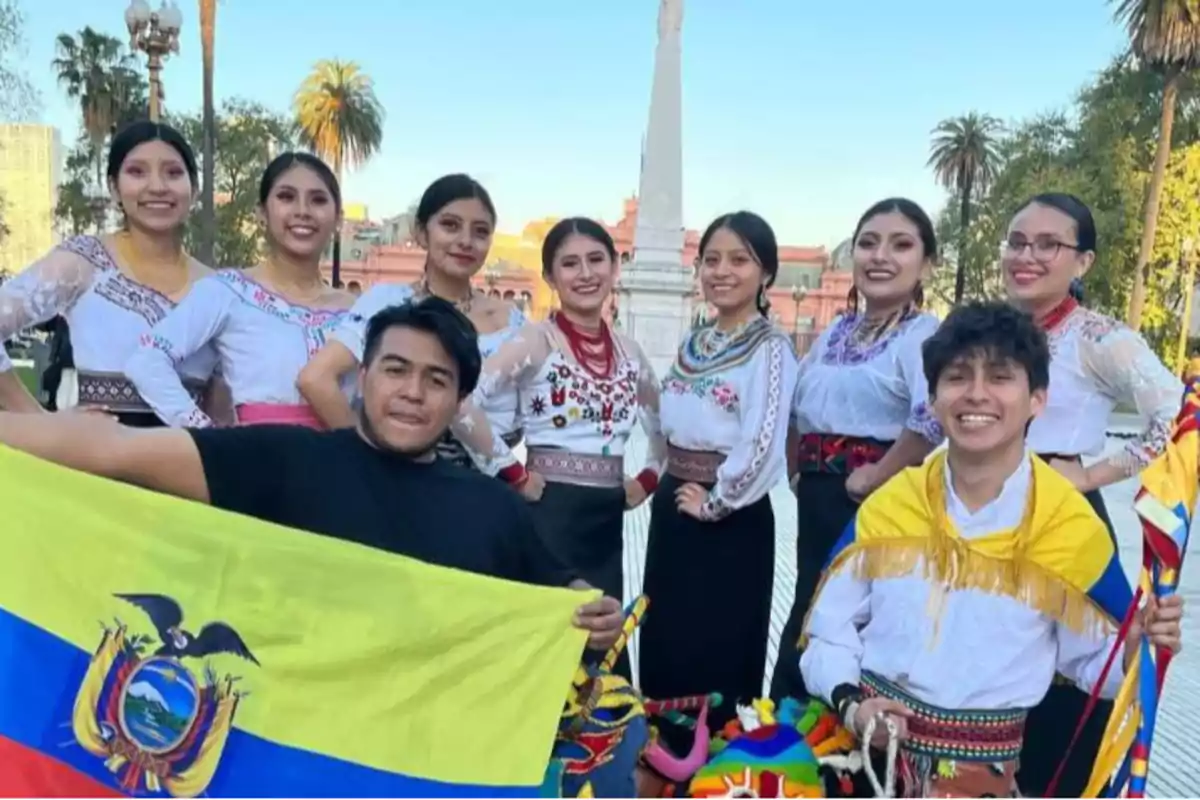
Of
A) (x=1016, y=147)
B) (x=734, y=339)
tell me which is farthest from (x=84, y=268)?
(x=1016, y=147)

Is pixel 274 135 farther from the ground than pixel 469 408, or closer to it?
farther from the ground

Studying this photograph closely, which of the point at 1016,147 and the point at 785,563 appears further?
the point at 1016,147

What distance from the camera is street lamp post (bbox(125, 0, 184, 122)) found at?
13172 millimetres

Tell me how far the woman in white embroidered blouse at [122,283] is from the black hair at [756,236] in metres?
1.67

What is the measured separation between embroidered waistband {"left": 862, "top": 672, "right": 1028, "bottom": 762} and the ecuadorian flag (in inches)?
29.9

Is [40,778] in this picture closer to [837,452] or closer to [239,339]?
[239,339]

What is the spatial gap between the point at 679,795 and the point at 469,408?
1236 millimetres

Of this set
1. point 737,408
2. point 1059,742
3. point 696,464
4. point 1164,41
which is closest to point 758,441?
point 737,408

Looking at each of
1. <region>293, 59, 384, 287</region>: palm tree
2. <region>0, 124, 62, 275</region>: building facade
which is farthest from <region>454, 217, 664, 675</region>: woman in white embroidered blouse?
<region>0, 124, 62, 275</region>: building facade

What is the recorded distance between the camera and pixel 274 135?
92.0ft

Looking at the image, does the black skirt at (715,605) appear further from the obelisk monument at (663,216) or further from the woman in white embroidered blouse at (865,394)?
the obelisk monument at (663,216)

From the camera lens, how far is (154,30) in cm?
1323

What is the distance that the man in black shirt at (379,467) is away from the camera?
6.60 feet

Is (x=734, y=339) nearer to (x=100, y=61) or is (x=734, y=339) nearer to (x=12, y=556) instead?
(x=12, y=556)
